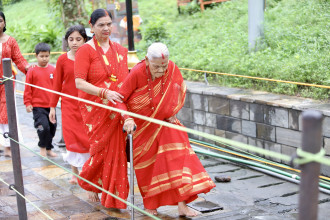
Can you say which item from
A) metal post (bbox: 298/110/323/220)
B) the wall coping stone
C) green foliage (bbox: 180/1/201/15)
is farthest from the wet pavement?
green foliage (bbox: 180/1/201/15)

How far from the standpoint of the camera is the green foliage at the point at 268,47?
22.7ft

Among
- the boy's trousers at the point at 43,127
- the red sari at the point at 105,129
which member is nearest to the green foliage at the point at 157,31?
the boy's trousers at the point at 43,127

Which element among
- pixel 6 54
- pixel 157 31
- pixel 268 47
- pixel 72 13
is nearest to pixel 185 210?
pixel 6 54

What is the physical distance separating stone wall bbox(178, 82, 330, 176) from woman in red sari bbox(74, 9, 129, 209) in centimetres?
219

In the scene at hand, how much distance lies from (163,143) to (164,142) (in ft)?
0.04

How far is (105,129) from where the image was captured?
4840 mm

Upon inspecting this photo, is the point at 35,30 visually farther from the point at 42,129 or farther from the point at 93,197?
the point at 93,197

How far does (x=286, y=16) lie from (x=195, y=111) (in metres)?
3.11

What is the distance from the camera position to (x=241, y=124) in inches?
268

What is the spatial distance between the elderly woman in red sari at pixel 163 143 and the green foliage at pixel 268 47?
98.2 inches

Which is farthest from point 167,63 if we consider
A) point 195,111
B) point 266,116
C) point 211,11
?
point 211,11

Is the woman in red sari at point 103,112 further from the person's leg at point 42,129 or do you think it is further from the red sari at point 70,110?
the person's leg at point 42,129

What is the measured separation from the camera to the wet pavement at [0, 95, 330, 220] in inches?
186

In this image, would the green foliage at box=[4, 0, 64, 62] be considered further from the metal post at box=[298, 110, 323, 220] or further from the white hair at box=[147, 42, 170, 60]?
the metal post at box=[298, 110, 323, 220]
